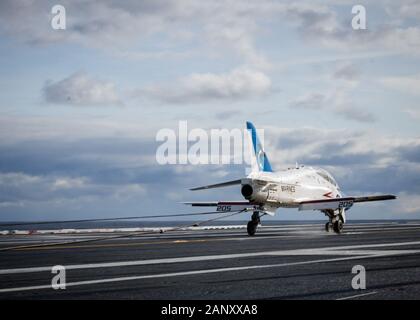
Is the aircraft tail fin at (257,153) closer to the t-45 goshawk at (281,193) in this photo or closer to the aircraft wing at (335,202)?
the t-45 goshawk at (281,193)

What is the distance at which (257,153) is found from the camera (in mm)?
35750

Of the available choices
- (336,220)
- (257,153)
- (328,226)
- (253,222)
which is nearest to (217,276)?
(253,222)

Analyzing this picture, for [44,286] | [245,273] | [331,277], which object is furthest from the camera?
[245,273]

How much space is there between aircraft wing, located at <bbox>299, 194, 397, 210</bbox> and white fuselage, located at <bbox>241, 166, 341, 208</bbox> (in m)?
0.68

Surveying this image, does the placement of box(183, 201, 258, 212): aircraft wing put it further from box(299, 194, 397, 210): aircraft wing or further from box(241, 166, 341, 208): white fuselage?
box(299, 194, 397, 210): aircraft wing

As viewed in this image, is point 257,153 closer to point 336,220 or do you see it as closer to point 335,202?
point 335,202

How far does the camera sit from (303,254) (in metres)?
19.0

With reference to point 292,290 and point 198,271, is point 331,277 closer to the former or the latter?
point 292,290

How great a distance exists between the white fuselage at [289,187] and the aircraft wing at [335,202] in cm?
68

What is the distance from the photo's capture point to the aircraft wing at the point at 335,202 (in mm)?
35594

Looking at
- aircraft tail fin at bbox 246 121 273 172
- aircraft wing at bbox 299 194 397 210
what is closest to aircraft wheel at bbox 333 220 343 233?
aircraft wing at bbox 299 194 397 210

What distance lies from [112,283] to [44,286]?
4.04 feet

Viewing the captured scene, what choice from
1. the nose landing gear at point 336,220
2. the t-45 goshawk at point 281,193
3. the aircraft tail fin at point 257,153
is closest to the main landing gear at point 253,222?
the t-45 goshawk at point 281,193
